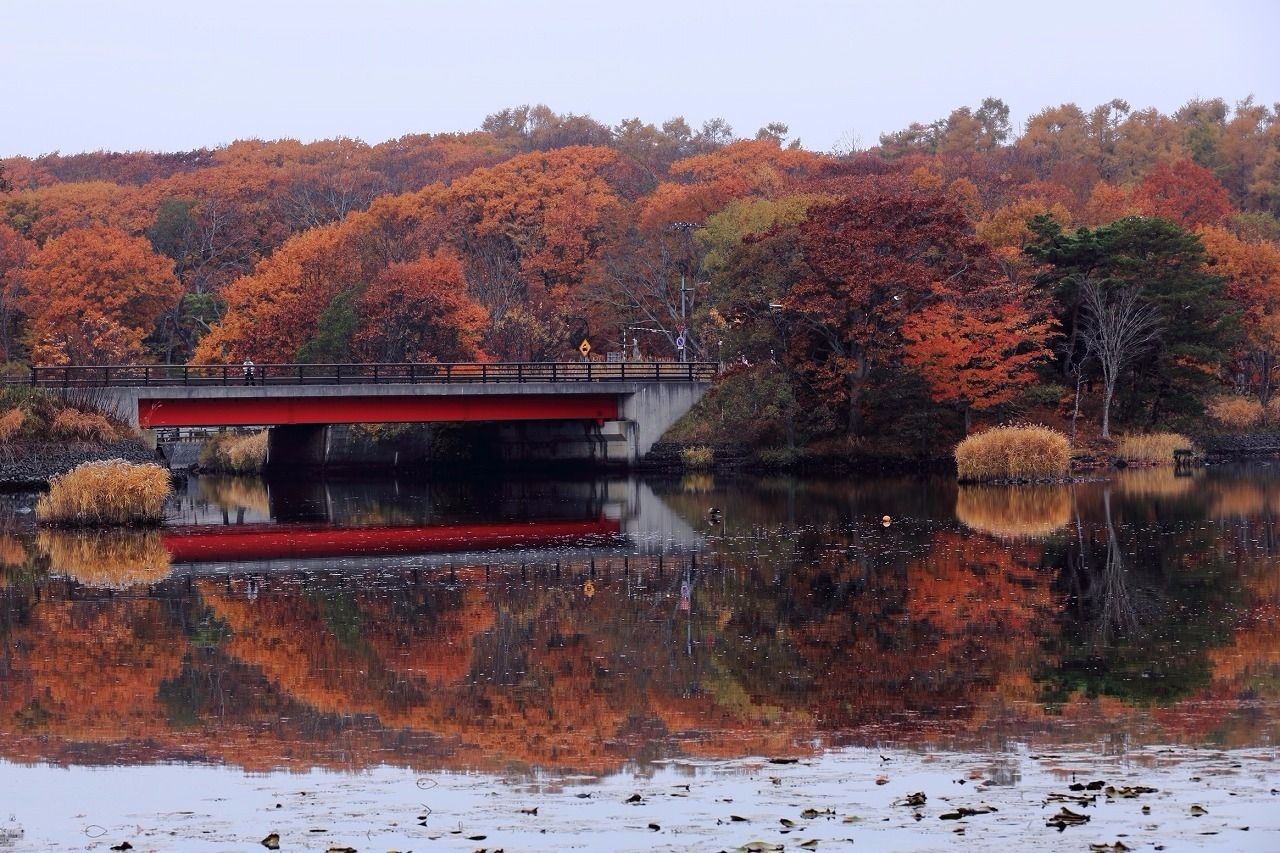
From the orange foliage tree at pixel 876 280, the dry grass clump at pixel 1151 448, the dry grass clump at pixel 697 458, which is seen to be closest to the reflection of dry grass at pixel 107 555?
the dry grass clump at pixel 697 458

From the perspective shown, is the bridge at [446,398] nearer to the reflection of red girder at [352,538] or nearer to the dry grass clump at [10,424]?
the dry grass clump at [10,424]

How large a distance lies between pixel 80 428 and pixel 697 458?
21668mm

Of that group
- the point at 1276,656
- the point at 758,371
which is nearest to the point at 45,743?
the point at 1276,656

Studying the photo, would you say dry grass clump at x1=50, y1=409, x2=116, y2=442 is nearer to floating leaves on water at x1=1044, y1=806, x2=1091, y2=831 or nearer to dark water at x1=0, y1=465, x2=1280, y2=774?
dark water at x1=0, y1=465, x2=1280, y2=774

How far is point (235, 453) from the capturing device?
2830 inches

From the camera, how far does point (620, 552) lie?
33062 millimetres

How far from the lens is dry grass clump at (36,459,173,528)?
38.6 metres

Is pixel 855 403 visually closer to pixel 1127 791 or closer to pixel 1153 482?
pixel 1153 482

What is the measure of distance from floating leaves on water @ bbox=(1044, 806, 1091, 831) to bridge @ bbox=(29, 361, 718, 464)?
46416mm

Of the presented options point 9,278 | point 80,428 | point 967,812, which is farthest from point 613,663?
point 9,278

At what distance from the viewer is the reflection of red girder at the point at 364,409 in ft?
188

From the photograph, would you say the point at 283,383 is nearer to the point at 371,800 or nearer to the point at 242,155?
the point at 371,800

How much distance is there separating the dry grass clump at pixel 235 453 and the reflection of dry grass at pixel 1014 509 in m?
33.8

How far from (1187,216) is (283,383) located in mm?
54172
